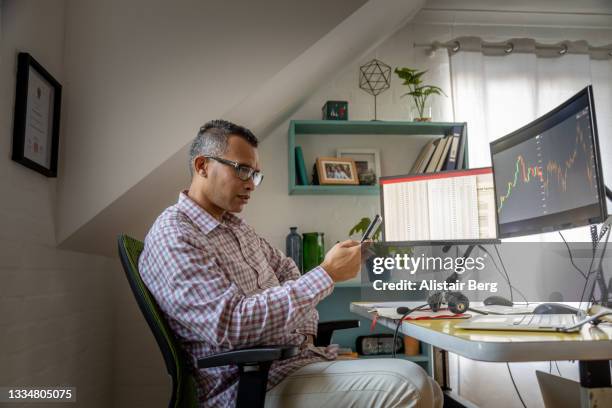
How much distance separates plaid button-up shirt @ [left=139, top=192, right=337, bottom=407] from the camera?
1207 mm

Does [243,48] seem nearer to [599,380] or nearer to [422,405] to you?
[422,405]

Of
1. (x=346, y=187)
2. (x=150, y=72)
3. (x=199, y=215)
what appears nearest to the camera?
(x=199, y=215)

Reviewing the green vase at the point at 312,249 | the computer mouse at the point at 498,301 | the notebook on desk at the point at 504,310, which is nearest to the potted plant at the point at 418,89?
the green vase at the point at 312,249

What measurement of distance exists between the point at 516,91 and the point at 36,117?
2703 mm

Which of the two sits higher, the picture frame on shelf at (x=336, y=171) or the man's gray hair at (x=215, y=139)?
the picture frame on shelf at (x=336, y=171)

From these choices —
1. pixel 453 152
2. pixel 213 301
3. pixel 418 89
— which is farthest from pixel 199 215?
pixel 418 89

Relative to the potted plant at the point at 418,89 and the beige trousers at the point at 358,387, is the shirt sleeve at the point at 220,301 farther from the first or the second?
the potted plant at the point at 418,89

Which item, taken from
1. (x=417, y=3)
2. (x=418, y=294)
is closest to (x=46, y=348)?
(x=418, y=294)

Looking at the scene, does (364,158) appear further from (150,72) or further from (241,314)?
(241,314)

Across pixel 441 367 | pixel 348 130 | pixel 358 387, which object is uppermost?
pixel 348 130

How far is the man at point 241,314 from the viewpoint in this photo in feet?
3.93

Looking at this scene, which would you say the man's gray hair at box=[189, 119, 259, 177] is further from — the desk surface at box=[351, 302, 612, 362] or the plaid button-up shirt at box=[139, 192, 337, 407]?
the desk surface at box=[351, 302, 612, 362]

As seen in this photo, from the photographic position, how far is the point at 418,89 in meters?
3.10

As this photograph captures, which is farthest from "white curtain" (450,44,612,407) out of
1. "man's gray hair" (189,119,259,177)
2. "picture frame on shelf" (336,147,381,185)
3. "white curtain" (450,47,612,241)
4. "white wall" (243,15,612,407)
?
"man's gray hair" (189,119,259,177)
